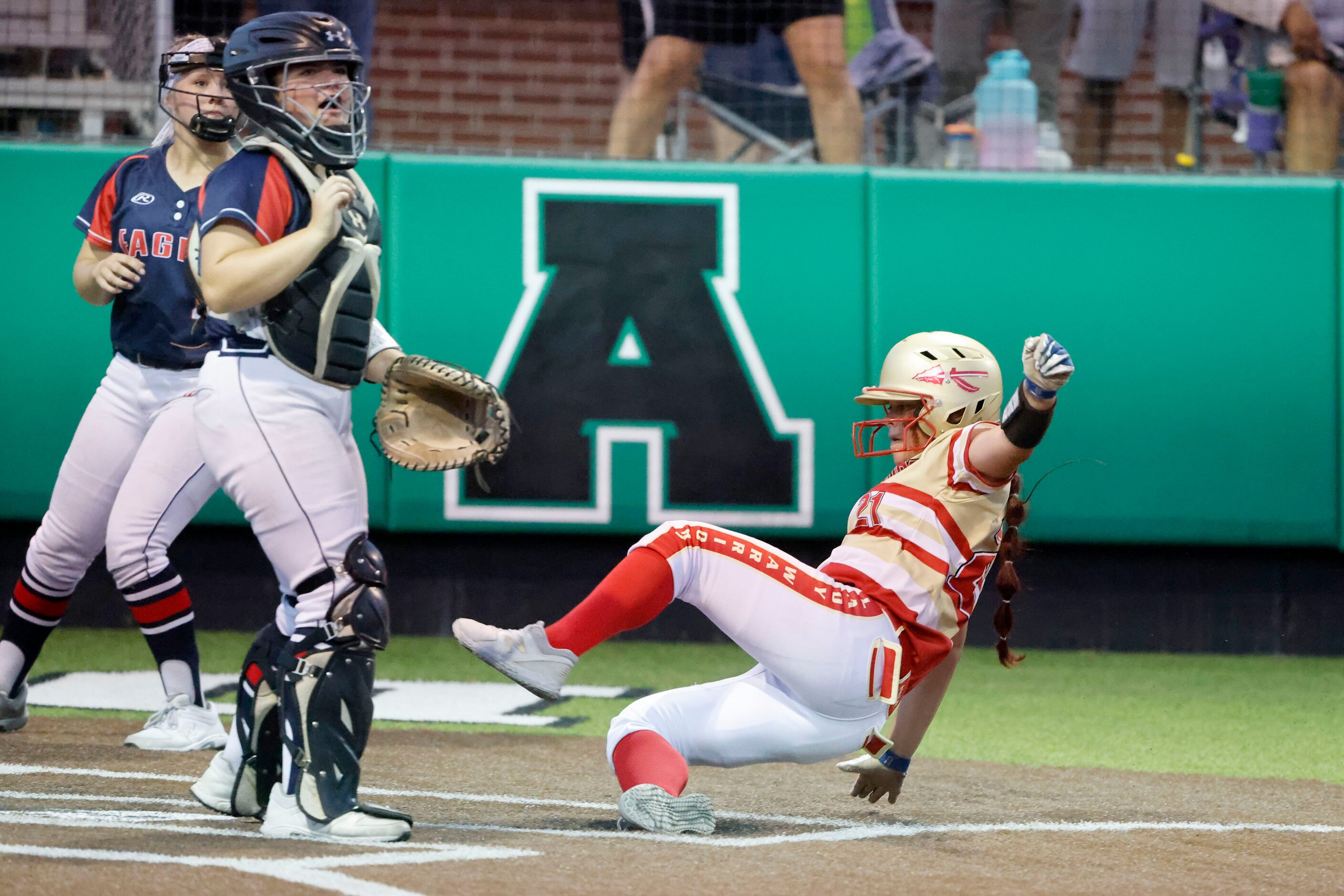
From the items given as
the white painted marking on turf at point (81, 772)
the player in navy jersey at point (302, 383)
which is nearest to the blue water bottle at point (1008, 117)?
the player in navy jersey at point (302, 383)

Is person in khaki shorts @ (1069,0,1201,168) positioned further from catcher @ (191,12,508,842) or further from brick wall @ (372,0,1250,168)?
catcher @ (191,12,508,842)

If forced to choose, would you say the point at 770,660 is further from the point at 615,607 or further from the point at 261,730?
the point at 261,730

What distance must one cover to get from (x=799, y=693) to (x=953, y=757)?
143 centimetres

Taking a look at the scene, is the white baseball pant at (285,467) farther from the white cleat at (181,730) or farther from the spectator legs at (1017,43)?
the spectator legs at (1017,43)

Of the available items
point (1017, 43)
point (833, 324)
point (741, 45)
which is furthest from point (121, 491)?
point (1017, 43)

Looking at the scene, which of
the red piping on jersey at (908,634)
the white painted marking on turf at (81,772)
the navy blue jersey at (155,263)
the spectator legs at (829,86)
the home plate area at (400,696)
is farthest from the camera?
the spectator legs at (829,86)

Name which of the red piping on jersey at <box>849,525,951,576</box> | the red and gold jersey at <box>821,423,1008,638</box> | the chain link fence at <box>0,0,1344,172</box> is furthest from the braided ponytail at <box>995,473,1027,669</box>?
the chain link fence at <box>0,0,1344,172</box>

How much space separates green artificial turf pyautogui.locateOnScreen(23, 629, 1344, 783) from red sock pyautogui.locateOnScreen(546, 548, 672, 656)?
1700mm

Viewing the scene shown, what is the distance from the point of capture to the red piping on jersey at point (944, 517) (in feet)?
11.1

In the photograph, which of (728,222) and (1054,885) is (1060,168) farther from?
(1054,885)

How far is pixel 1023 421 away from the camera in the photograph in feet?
10.0

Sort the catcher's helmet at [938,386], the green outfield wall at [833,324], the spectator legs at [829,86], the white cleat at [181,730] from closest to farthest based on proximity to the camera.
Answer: the catcher's helmet at [938,386] → the white cleat at [181,730] → the green outfield wall at [833,324] → the spectator legs at [829,86]

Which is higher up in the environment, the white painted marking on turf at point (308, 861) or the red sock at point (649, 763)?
the red sock at point (649, 763)

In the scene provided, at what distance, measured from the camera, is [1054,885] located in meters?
2.86
